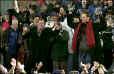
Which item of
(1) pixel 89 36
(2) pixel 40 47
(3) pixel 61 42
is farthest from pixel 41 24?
(1) pixel 89 36

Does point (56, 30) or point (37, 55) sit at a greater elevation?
point (56, 30)

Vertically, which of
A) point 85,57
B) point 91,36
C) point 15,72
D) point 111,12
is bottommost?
point 15,72

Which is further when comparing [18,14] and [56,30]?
[18,14]

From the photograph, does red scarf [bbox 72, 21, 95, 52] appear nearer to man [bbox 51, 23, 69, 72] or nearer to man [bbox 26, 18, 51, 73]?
man [bbox 51, 23, 69, 72]

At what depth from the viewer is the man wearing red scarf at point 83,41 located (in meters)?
8.40

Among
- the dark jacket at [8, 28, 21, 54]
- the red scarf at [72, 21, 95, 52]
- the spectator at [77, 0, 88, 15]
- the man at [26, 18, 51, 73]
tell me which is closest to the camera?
the red scarf at [72, 21, 95, 52]

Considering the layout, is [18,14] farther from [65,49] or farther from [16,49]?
[65,49]

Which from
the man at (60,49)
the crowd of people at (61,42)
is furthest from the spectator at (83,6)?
the man at (60,49)

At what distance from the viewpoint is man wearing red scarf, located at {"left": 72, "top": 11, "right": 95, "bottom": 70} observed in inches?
331

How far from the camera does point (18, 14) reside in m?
9.20

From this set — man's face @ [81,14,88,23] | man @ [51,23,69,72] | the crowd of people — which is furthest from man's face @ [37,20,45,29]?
man's face @ [81,14,88,23]

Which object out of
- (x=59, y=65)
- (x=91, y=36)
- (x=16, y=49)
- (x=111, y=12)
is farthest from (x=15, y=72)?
(x=111, y=12)

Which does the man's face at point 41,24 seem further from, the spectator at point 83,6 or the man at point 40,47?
Result: the spectator at point 83,6

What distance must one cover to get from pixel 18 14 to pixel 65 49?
1.95 metres
